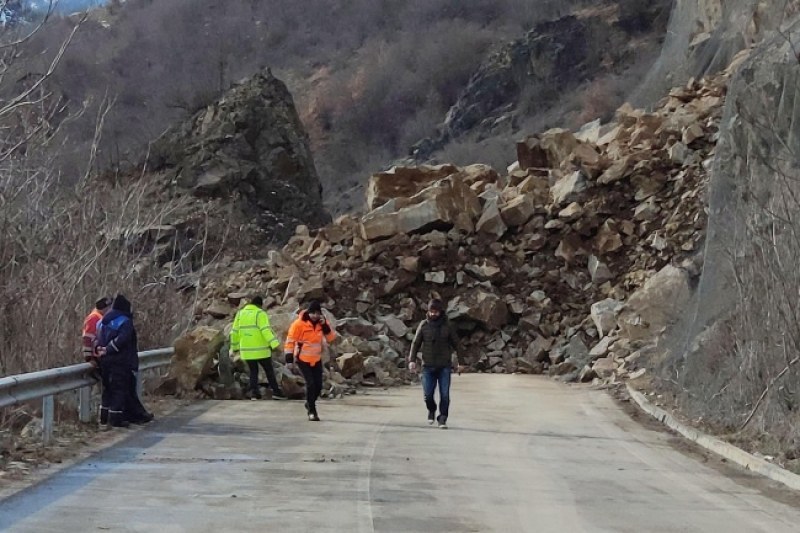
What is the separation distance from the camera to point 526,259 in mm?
30281

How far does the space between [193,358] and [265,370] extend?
1.20 meters

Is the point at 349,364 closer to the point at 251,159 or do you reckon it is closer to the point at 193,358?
the point at 193,358

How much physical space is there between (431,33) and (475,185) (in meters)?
84.0

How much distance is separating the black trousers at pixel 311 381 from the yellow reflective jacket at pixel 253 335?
2.23m

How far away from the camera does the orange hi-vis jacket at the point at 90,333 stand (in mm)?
13906

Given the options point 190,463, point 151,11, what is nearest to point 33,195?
point 190,463

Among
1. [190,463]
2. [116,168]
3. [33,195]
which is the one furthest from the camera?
[116,168]

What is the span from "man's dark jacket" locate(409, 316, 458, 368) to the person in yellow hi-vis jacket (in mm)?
3482

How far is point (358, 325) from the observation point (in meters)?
26.8

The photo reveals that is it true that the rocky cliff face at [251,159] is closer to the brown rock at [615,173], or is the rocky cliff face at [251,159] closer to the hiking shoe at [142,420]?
the brown rock at [615,173]

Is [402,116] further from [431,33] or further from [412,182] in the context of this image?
[412,182]

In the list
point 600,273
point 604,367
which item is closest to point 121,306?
point 604,367

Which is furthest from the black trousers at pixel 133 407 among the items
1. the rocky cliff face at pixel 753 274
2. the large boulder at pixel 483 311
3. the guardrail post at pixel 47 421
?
the large boulder at pixel 483 311

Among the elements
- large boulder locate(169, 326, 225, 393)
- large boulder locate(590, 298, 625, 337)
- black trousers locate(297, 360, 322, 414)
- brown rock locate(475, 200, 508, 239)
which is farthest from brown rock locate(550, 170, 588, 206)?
black trousers locate(297, 360, 322, 414)
